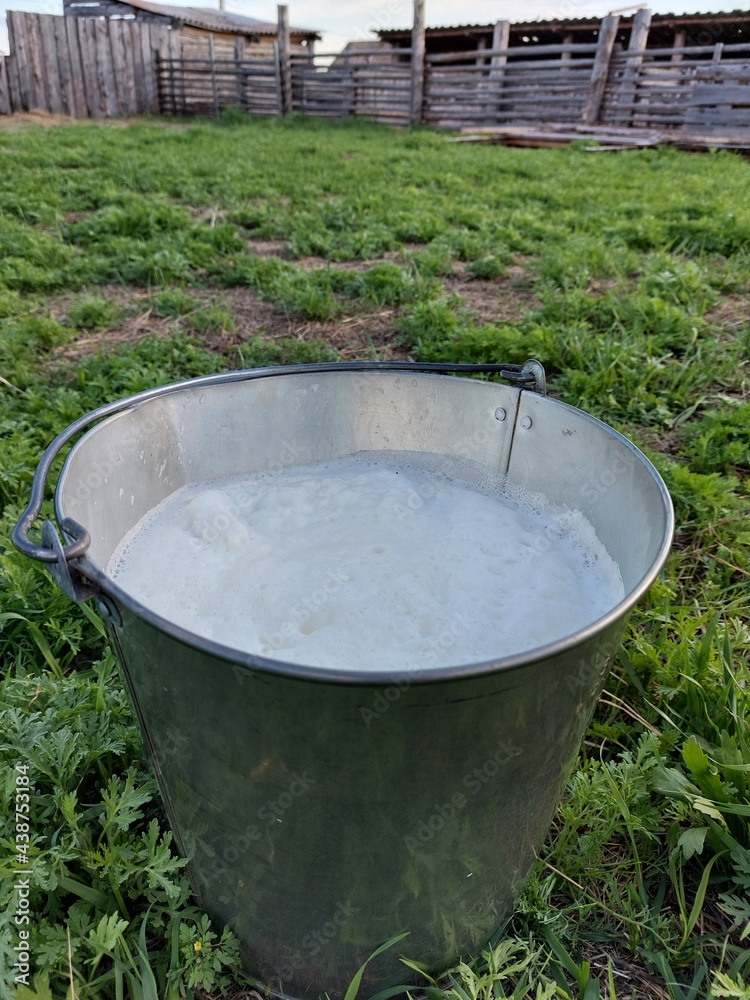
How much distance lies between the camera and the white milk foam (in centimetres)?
117

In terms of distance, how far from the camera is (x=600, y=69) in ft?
38.8

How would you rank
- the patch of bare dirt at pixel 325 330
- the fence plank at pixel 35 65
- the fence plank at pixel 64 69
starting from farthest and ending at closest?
the fence plank at pixel 64 69 < the fence plank at pixel 35 65 < the patch of bare dirt at pixel 325 330

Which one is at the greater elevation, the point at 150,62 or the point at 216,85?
the point at 150,62

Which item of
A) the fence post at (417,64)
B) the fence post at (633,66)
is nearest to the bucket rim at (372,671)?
the fence post at (633,66)

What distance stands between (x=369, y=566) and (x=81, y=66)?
1559cm

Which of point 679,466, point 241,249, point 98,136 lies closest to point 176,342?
point 241,249

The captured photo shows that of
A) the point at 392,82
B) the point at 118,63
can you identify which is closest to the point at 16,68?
the point at 118,63

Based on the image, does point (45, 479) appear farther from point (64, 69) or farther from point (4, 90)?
point (64, 69)

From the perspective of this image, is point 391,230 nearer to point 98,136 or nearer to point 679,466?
point 679,466

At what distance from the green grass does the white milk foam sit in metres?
0.39

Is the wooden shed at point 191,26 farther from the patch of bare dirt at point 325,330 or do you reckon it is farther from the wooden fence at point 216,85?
the patch of bare dirt at point 325,330

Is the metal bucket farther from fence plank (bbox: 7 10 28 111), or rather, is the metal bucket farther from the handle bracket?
fence plank (bbox: 7 10 28 111)

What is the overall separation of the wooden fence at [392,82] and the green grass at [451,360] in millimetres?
5161

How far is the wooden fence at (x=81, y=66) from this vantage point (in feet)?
40.3
